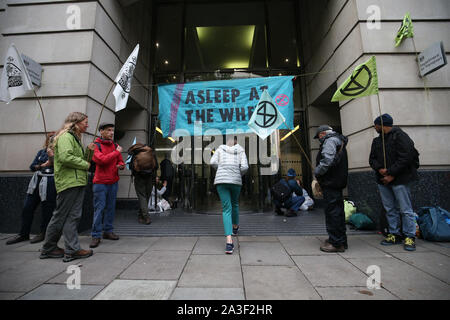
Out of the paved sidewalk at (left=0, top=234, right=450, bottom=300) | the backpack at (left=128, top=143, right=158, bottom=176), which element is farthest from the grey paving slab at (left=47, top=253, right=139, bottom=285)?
the backpack at (left=128, top=143, right=158, bottom=176)

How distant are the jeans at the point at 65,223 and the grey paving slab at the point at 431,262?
15.2ft

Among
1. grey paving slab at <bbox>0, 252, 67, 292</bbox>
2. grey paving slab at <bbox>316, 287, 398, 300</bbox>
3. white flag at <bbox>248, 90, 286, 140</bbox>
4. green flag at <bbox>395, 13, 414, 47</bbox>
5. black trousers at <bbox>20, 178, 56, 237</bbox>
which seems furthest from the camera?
green flag at <bbox>395, 13, 414, 47</bbox>

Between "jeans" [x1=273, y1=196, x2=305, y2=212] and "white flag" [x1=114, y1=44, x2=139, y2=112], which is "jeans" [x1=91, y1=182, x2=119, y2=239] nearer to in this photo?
"white flag" [x1=114, y1=44, x2=139, y2=112]

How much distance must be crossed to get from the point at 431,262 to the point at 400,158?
151 cm

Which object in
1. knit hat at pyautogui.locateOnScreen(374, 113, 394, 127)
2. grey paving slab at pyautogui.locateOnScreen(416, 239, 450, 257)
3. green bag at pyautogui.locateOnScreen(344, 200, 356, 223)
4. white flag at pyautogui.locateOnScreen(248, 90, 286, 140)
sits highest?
white flag at pyautogui.locateOnScreen(248, 90, 286, 140)

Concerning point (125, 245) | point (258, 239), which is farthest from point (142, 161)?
point (258, 239)

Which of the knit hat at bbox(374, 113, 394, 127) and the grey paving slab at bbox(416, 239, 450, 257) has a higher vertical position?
the knit hat at bbox(374, 113, 394, 127)

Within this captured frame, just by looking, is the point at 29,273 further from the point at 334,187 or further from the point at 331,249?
the point at 334,187

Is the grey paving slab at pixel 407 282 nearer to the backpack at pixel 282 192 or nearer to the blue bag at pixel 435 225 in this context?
the blue bag at pixel 435 225

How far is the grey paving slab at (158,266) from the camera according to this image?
243cm

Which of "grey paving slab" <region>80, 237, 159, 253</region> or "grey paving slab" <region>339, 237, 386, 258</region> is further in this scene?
"grey paving slab" <region>80, 237, 159, 253</region>

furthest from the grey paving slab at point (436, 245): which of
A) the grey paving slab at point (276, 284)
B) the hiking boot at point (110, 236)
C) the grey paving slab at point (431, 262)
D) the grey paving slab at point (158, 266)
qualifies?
the hiking boot at point (110, 236)

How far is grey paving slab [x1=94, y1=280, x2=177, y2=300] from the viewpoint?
1.97 meters

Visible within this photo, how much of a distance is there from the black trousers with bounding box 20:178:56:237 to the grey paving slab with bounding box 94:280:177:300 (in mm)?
2612
